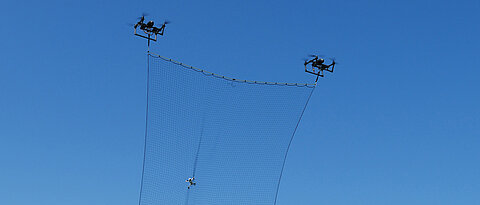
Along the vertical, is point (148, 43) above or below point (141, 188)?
above

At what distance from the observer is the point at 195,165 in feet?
121

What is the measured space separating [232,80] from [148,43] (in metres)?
5.10

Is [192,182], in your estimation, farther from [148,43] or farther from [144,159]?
[148,43]

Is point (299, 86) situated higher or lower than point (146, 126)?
higher

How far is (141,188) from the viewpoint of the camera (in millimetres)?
35562

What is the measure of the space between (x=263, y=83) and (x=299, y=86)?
2.04m

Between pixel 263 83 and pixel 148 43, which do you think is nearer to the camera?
pixel 148 43

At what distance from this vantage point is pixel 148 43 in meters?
36.2

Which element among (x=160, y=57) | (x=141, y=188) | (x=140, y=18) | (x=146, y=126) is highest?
(x=140, y=18)

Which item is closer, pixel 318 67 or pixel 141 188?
pixel 141 188

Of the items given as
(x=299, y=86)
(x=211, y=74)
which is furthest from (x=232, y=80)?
(x=299, y=86)

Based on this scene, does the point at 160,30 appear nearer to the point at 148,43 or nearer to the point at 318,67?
the point at 148,43

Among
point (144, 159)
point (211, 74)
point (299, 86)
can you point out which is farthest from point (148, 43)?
point (299, 86)

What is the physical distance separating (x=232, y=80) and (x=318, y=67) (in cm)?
498
